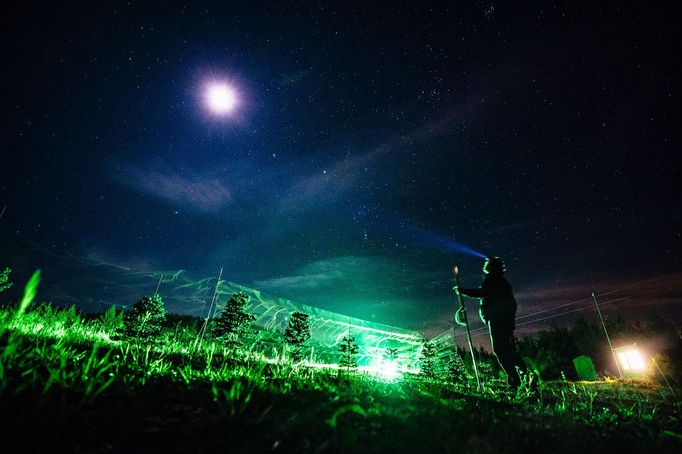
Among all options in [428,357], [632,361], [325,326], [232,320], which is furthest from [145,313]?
[632,361]

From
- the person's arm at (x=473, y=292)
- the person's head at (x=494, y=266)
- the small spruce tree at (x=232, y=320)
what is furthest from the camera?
the small spruce tree at (x=232, y=320)

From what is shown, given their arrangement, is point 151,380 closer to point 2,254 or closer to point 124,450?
point 124,450

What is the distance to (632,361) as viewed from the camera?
92.9 ft

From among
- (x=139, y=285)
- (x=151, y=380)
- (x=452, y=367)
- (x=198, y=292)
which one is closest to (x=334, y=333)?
(x=452, y=367)

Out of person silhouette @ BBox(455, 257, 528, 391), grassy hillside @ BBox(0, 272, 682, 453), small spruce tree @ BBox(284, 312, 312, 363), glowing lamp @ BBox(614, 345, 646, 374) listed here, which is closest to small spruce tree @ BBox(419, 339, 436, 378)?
small spruce tree @ BBox(284, 312, 312, 363)

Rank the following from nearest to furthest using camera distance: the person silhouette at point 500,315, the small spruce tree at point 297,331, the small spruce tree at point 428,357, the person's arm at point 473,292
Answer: the person silhouette at point 500,315, the person's arm at point 473,292, the small spruce tree at point 297,331, the small spruce tree at point 428,357

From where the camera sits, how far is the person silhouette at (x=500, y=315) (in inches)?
235

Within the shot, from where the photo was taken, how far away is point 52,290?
154 ft

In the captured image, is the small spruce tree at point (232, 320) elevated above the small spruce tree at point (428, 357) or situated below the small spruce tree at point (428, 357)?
above

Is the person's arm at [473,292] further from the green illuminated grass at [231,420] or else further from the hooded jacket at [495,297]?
the green illuminated grass at [231,420]

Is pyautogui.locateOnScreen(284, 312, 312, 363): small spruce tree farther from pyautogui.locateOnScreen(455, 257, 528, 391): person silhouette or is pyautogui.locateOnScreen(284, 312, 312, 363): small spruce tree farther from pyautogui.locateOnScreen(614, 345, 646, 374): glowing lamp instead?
pyautogui.locateOnScreen(614, 345, 646, 374): glowing lamp

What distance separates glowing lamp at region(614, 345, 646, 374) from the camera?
2745cm

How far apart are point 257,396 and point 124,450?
1.13 metres

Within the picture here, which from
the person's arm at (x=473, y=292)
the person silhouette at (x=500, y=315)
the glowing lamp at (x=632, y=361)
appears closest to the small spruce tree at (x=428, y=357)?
the glowing lamp at (x=632, y=361)
